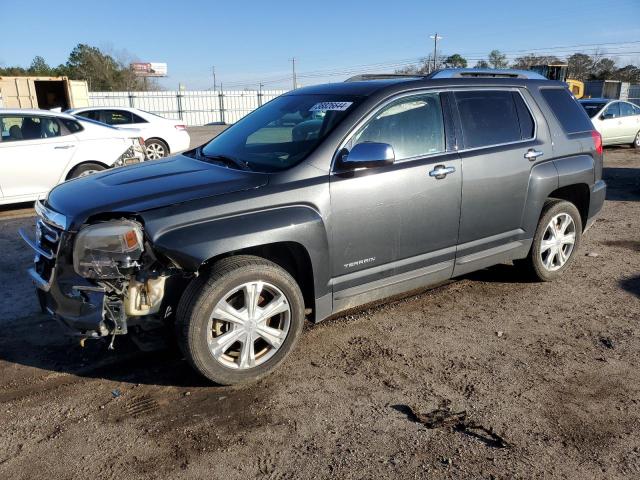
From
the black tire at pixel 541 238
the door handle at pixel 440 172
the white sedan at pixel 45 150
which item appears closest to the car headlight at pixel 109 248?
the door handle at pixel 440 172

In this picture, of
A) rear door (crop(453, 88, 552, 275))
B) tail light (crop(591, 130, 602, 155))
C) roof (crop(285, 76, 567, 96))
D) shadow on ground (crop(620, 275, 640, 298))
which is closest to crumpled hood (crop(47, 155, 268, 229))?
roof (crop(285, 76, 567, 96))

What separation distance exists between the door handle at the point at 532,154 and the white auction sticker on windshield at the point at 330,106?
1752 mm

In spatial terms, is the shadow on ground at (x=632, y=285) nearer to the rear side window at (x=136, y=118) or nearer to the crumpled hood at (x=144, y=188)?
the crumpled hood at (x=144, y=188)

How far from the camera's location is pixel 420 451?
2.68 m

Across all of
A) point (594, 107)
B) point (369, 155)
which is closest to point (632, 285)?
point (369, 155)

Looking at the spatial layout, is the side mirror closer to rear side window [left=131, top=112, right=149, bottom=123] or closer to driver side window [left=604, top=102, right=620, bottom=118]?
rear side window [left=131, top=112, right=149, bottom=123]

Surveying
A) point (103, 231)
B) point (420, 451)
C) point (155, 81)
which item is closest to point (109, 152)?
point (103, 231)

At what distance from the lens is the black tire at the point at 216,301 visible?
3.02 metres

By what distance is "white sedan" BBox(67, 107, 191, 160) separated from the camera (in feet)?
39.2

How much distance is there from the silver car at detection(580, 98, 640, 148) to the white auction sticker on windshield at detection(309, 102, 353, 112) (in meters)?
12.8

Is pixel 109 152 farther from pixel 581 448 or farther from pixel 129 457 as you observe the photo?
pixel 581 448

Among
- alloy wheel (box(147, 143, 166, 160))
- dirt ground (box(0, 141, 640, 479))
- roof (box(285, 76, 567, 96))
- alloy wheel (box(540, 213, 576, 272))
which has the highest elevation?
roof (box(285, 76, 567, 96))

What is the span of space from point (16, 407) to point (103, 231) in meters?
1.25

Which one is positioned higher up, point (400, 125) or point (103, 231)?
point (400, 125)
